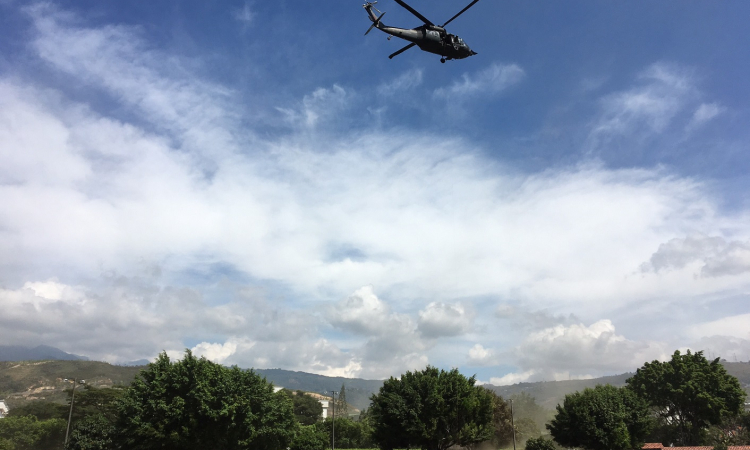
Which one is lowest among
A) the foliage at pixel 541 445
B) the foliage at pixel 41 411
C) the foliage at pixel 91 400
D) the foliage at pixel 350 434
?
the foliage at pixel 350 434

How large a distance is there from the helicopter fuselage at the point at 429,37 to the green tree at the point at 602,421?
5063 cm

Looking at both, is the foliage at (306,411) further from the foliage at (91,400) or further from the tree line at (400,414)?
the tree line at (400,414)

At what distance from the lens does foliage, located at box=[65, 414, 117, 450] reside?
50.4 metres

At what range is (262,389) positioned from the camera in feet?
138

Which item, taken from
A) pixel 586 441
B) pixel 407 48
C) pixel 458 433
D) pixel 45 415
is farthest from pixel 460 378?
pixel 45 415

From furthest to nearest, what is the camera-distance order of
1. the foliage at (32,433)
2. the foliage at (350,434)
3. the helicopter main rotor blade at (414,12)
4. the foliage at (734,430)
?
the foliage at (350,434) → the foliage at (32,433) → the foliage at (734,430) → the helicopter main rotor blade at (414,12)

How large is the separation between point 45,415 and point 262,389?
3315 inches

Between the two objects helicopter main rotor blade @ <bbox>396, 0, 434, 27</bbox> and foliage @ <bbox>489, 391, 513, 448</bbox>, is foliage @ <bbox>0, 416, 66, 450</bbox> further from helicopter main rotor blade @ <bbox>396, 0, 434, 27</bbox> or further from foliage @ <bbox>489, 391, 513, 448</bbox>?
helicopter main rotor blade @ <bbox>396, 0, 434, 27</bbox>

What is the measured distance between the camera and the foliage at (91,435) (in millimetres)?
50438

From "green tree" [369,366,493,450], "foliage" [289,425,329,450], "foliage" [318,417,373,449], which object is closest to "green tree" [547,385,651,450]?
"green tree" [369,366,493,450]

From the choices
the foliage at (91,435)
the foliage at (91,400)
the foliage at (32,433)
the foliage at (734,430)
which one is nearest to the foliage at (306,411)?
the foliage at (91,400)

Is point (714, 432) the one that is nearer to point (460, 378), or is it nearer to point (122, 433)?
point (460, 378)

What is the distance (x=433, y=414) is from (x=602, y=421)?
2276 centimetres

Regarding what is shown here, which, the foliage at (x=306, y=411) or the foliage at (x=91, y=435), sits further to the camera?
the foliage at (x=306, y=411)
